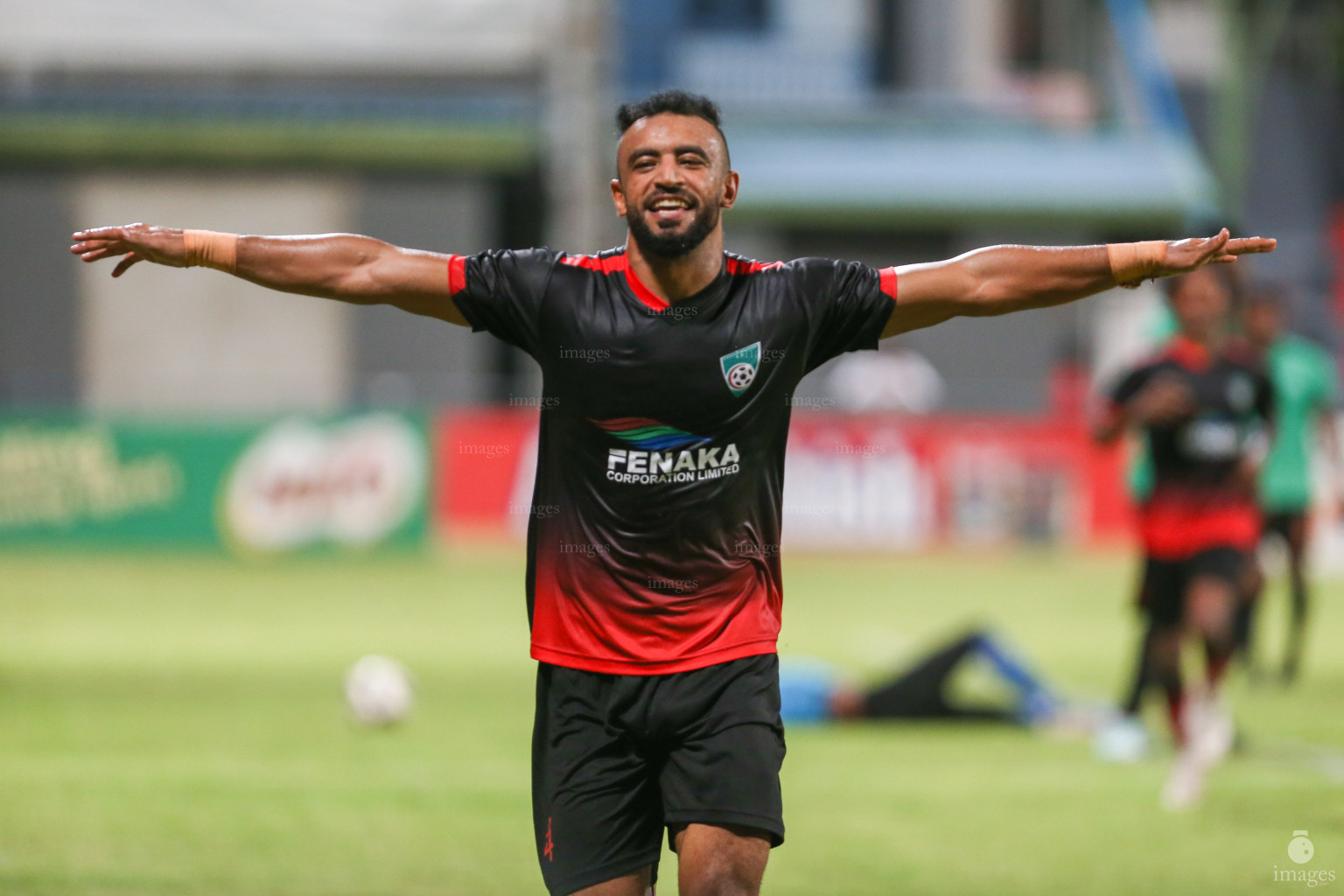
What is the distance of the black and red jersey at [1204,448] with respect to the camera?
909 centimetres

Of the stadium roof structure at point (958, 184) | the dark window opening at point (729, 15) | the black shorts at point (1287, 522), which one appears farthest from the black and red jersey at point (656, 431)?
the dark window opening at point (729, 15)

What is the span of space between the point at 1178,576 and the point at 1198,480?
0.57 metres

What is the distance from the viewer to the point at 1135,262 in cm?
478

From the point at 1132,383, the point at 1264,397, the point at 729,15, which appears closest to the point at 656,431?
the point at 1132,383

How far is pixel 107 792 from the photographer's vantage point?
8594 millimetres

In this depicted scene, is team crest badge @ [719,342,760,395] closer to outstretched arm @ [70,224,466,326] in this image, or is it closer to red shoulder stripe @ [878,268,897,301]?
red shoulder stripe @ [878,268,897,301]

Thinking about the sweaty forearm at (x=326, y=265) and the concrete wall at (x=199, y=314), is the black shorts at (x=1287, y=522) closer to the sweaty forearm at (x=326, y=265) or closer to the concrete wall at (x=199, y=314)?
the sweaty forearm at (x=326, y=265)

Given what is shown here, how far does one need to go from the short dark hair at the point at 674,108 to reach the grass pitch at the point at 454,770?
136 inches

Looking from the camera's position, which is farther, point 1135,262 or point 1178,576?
point 1178,576

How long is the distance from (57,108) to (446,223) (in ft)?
20.3

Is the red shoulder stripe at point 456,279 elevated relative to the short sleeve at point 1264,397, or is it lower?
elevated

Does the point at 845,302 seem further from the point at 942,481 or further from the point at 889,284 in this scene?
the point at 942,481

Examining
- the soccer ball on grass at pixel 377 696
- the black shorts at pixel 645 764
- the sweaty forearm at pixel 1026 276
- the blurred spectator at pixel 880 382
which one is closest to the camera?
the black shorts at pixel 645 764

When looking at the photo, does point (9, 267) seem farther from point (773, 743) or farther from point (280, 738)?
point (773, 743)
